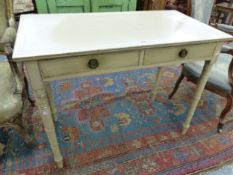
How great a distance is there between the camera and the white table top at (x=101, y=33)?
82 cm

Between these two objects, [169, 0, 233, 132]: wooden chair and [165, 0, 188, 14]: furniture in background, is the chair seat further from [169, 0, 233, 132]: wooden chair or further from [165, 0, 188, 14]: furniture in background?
[165, 0, 188, 14]: furniture in background

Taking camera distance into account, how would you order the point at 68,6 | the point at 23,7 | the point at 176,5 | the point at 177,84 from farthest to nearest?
the point at 176,5
the point at 23,7
the point at 68,6
the point at 177,84

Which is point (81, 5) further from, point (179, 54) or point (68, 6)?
point (179, 54)

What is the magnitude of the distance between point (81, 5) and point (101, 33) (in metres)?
1.21

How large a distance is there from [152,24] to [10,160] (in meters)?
1.24

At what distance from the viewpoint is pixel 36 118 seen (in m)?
1.55

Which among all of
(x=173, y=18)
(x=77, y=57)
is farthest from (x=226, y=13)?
(x=77, y=57)

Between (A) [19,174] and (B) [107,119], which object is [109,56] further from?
(A) [19,174]

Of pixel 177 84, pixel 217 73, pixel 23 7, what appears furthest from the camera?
pixel 23 7

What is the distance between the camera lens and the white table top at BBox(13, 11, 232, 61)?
0.82 metres

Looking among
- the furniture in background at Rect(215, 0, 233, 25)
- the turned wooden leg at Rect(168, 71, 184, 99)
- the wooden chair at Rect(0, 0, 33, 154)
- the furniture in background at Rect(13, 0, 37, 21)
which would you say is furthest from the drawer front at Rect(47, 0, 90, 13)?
the furniture in background at Rect(215, 0, 233, 25)

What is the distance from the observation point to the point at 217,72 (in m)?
1.43

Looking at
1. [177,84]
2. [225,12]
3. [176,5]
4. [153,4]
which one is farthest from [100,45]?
[176,5]

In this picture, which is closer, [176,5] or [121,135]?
[121,135]
